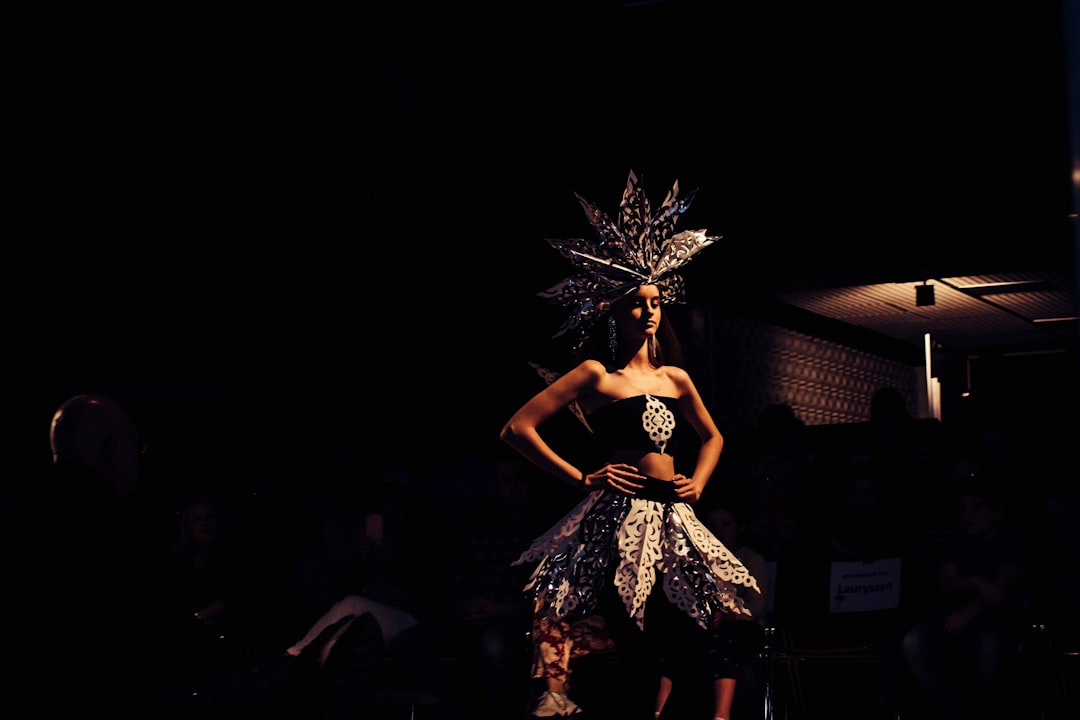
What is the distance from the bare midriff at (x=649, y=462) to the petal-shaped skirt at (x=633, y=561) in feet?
0.33

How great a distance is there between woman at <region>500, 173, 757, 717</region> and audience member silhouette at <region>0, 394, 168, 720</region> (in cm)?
184

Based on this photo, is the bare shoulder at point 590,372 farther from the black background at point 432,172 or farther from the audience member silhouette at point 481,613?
the black background at point 432,172

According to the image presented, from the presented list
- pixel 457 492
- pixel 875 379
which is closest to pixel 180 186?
pixel 457 492

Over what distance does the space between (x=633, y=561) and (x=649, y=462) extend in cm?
36

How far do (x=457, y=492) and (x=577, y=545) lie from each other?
298 centimetres

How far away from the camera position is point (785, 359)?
444 inches

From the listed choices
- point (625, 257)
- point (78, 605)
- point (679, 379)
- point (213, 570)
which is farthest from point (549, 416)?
point (78, 605)

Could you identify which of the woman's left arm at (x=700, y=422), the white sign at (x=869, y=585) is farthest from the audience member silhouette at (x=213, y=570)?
the white sign at (x=869, y=585)

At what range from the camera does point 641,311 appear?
4715mm

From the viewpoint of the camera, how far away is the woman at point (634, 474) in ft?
14.4

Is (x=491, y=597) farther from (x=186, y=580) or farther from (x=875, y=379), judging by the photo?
(x=875, y=379)

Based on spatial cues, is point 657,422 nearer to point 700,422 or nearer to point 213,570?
point 700,422

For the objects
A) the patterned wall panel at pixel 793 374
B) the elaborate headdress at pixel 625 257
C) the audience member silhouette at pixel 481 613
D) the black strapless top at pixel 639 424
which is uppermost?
the patterned wall panel at pixel 793 374

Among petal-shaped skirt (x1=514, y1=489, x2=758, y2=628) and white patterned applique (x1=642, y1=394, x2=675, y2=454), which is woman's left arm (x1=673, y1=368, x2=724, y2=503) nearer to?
white patterned applique (x1=642, y1=394, x2=675, y2=454)
